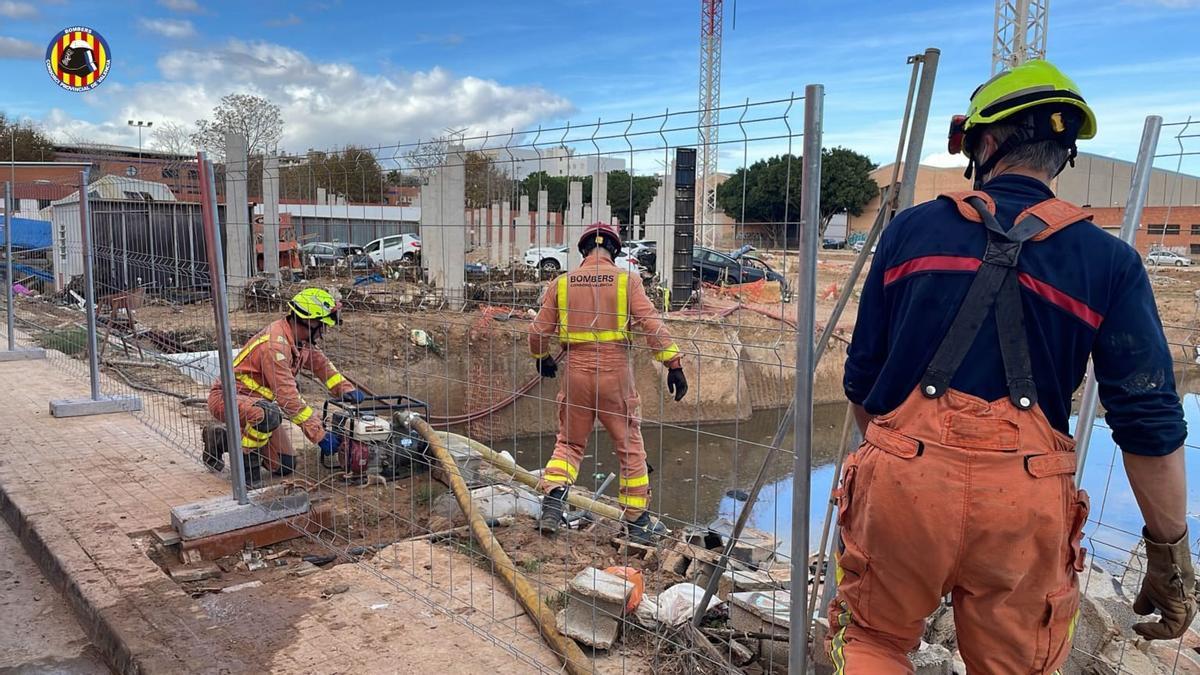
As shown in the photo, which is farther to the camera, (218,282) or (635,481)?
(635,481)

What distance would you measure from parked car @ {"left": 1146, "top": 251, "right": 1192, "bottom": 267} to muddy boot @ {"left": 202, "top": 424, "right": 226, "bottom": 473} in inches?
217

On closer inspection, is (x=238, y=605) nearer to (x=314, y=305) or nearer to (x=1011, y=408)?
(x=314, y=305)

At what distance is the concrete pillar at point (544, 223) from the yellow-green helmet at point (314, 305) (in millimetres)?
2132

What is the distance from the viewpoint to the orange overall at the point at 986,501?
1.75 m

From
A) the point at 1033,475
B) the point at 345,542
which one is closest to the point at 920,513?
the point at 1033,475

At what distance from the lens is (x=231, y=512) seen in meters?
4.58

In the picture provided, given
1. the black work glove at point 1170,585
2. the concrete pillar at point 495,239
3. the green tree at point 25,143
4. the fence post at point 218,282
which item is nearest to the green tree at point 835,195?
the black work glove at point 1170,585

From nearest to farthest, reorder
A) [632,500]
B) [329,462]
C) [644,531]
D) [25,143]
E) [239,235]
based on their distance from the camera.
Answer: [644,531], [632,500], [239,235], [329,462], [25,143]

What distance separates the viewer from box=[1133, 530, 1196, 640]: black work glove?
6.17ft

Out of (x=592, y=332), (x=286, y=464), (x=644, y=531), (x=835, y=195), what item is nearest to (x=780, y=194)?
→ (x=835, y=195)

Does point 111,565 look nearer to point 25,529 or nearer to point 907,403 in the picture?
point 25,529

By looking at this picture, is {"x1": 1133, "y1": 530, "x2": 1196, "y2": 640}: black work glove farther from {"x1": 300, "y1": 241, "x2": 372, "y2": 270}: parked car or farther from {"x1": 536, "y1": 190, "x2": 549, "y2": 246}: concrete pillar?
{"x1": 300, "y1": 241, "x2": 372, "y2": 270}: parked car

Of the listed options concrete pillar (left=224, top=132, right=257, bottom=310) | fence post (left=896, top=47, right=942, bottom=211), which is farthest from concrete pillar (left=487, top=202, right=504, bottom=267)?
concrete pillar (left=224, top=132, right=257, bottom=310)

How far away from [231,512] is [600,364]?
2243 millimetres
